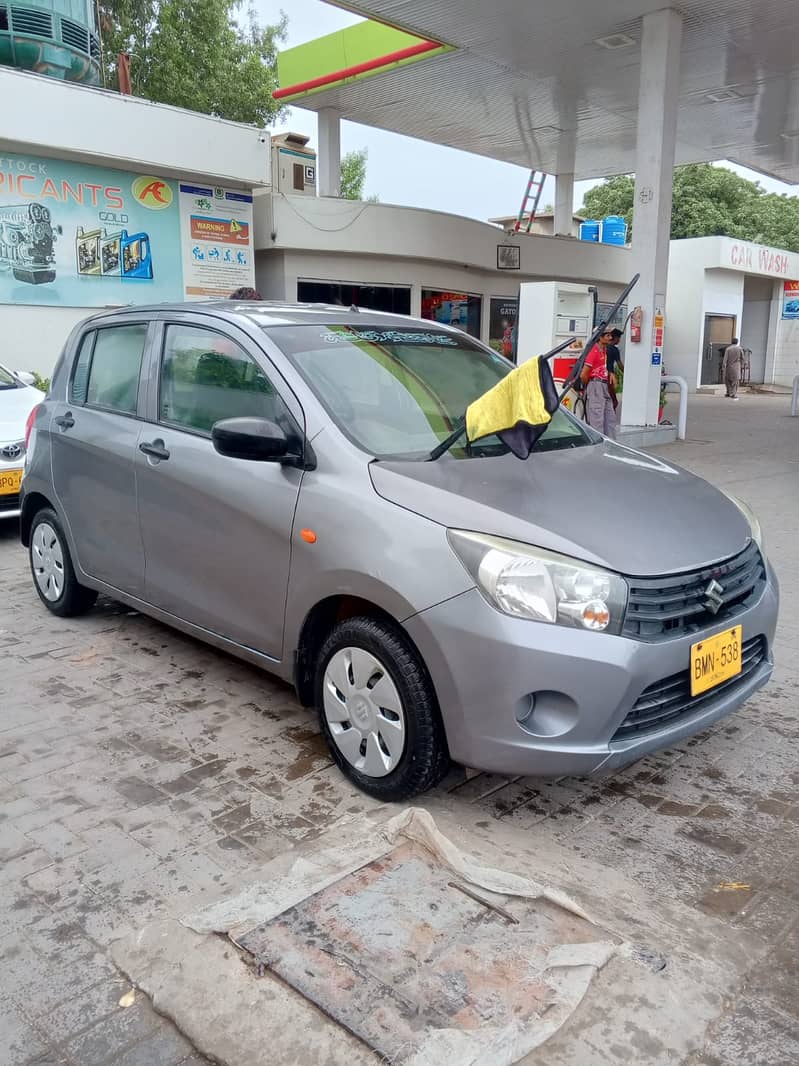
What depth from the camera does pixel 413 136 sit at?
865 inches

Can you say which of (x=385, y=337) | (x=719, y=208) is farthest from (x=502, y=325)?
(x=719, y=208)

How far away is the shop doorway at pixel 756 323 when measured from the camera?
32.0m

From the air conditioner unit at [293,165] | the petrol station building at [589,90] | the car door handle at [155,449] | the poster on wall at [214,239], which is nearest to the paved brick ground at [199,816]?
the car door handle at [155,449]

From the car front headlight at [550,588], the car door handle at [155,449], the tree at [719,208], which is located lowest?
the car front headlight at [550,588]

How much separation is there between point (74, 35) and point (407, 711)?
46.1ft

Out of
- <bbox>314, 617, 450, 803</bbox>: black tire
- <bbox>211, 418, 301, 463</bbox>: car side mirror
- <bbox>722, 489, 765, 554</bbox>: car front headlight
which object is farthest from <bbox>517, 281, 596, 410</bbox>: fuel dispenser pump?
<bbox>314, 617, 450, 803</bbox>: black tire

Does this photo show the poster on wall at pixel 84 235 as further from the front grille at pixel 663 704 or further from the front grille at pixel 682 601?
the front grille at pixel 663 704

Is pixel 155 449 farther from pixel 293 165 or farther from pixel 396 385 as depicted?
pixel 293 165

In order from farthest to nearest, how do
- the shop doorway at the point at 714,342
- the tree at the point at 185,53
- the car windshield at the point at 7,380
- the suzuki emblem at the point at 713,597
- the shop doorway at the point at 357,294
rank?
the shop doorway at the point at 714,342 → the tree at the point at 185,53 → the shop doorway at the point at 357,294 → the car windshield at the point at 7,380 → the suzuki emblem at the point at 713,597

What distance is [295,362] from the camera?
144 inches

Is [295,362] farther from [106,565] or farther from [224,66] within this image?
[224,66]

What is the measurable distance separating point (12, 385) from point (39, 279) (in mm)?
5027

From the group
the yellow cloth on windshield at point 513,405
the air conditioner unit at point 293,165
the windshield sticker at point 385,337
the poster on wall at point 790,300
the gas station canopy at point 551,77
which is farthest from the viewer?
the poster on wall at point 790,300

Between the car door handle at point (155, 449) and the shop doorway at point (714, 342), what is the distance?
1049 inches
